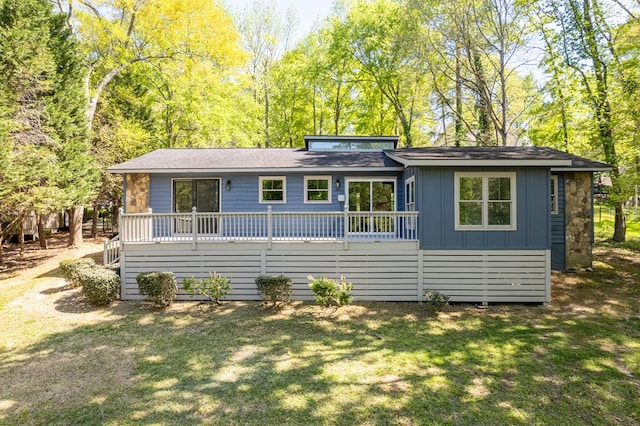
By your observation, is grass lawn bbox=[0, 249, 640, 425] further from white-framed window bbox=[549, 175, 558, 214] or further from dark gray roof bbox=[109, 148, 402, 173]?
dark gray roof bbox=[109, 148, 402, 173]

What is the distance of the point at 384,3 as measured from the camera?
20109mm

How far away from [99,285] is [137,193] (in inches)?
155

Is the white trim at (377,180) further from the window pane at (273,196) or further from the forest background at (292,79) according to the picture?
the forest background at (292,79)

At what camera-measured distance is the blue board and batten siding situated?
11.1m

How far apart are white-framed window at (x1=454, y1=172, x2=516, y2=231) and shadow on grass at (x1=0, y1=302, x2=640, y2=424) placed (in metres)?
2.21

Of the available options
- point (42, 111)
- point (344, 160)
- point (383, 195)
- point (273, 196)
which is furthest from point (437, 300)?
point (42, 111)

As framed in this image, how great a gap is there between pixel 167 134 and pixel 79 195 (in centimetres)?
870

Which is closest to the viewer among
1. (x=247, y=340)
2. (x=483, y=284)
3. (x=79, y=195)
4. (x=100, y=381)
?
(x=100, y=381)

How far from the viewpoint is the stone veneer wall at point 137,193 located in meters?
10.9

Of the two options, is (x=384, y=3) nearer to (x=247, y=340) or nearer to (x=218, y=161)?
(x=218, y=161)

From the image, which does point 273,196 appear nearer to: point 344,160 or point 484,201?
point 344,160

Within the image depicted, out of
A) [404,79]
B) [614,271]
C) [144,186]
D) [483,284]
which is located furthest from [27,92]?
[614,271]

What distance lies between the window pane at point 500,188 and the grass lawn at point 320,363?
2770 millimetres

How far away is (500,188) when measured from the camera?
8.31 meters
